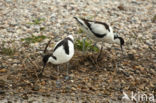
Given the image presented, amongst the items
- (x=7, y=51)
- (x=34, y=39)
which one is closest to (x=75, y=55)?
(x=34, y=39)

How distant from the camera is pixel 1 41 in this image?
20.4 ft

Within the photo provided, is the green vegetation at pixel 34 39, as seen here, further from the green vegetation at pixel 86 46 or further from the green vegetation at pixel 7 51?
the green vegetation at pixel 86 46

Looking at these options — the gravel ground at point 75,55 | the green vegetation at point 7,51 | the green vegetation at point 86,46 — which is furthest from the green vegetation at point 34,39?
the green vegetation at point 86,46

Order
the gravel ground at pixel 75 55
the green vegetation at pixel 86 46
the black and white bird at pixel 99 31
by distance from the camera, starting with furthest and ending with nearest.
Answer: the green vegetation at pixel 86 46 → the black and white bird at pixel 99 31 → the gravel ground at pixel 75 55

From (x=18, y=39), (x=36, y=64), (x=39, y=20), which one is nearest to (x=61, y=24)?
(x=39, y=20)

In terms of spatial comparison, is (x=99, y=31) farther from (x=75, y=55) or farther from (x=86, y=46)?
(x=75, y=55)

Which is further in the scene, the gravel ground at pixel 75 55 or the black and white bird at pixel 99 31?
the black and white bird at pixel 99 31

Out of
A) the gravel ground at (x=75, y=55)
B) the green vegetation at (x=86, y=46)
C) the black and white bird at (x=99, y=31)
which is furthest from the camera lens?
the green vegetation at (x=86, y=46)

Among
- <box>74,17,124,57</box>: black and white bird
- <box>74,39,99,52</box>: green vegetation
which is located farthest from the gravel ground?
<box>74,17,124,57</box>: black and white bird

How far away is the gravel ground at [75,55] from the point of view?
15.3ft

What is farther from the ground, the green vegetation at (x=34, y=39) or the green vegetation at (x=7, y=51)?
the green vegetation at (x=34, y=39)

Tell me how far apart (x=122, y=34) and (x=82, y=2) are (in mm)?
2312

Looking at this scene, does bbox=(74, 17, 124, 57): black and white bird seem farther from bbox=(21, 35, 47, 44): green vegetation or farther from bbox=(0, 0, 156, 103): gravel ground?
bbox=(21, 35, 47, 44): green vegetation

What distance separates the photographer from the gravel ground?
15.3 ft
